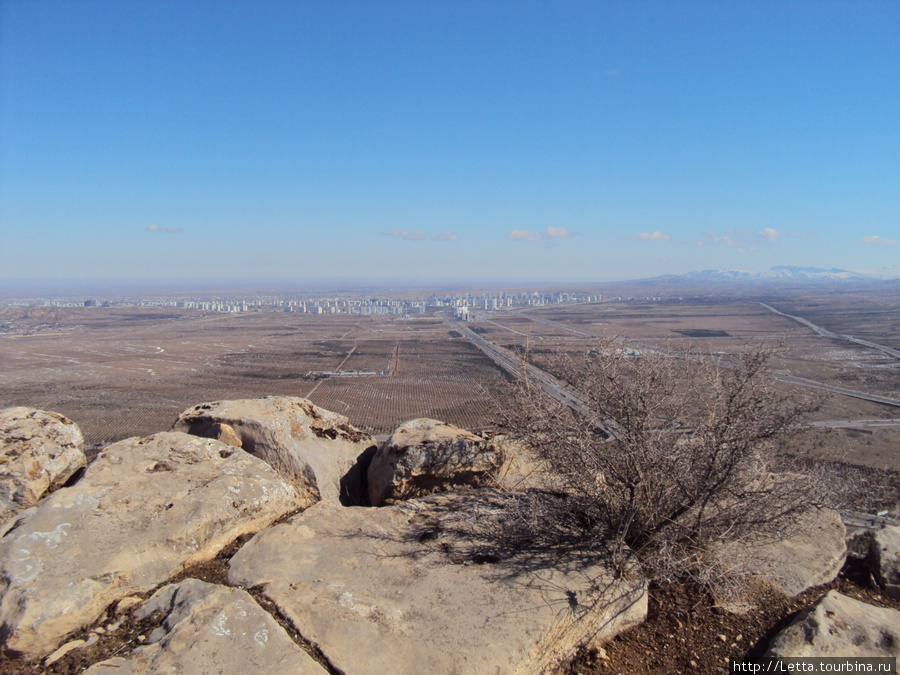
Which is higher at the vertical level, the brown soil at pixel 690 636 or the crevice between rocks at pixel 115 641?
the crevice between rocks at pixel 115 641

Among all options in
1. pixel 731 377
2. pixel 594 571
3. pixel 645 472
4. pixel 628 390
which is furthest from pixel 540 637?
pixel 731 377

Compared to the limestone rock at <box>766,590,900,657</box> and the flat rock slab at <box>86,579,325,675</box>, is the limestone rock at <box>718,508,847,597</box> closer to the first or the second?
the limestone rock at <box>766,590,900,657</box>

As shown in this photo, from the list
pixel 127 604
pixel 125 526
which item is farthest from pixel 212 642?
pixel 125 526

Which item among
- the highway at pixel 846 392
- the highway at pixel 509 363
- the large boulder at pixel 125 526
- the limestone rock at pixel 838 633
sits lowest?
the highway at pixel 846 392

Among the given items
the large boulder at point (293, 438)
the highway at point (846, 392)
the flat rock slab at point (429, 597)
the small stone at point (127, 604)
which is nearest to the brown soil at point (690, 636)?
the flat rock slab at point (429, 597)

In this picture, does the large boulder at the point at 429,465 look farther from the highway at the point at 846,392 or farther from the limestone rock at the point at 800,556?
the highway at the point at 846,392

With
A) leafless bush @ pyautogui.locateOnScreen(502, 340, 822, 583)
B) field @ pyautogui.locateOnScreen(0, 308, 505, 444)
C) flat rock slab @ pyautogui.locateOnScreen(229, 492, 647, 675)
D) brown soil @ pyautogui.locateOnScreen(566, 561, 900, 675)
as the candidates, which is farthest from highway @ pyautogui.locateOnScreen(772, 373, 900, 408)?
flat rock slab @ pyautogui.locateOnScreen(229, 492, 647, 675)
